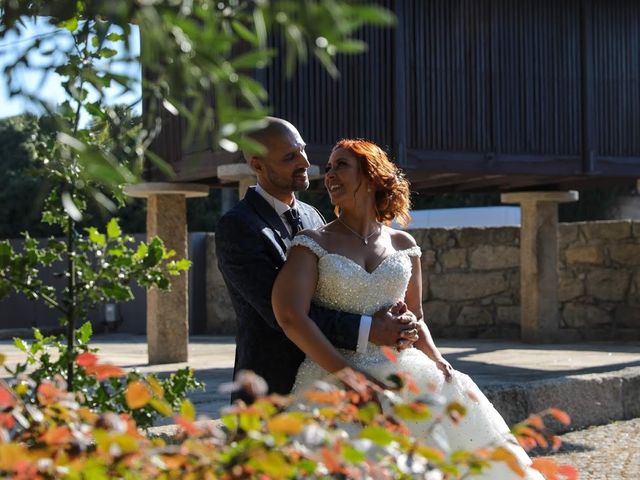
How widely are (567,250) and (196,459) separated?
11.5 metres

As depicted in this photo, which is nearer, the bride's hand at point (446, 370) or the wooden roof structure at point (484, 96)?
the bride's hand at point (446, 370)

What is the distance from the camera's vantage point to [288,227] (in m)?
3.96

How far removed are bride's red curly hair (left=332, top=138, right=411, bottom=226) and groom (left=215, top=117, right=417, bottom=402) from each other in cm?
20

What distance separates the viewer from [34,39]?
77.5 inches

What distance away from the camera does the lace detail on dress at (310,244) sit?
12.1 feet

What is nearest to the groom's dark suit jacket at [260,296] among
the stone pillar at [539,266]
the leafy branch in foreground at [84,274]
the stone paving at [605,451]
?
the leafy branch in foreground at [84,274]

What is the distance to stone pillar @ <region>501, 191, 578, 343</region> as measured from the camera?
39.7 ft

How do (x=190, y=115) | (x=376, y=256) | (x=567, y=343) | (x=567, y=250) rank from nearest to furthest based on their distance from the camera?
(x=190, y=115) < (x=376, y=256) < (x=567, y=343) < (x=567, y=250)

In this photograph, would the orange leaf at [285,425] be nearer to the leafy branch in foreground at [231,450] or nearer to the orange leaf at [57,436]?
the leafy branch in foreground at [231,450]

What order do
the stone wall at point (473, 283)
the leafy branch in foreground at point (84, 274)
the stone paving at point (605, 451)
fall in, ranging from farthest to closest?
the stone wall at point (473, 283), the stone paving at point (605, 451), the leafy branch in foreground at point (84, 274)

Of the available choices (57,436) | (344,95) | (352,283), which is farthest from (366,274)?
(344,95)

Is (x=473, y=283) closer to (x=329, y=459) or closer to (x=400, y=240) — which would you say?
(x=400, y=240)

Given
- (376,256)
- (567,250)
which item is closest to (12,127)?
(567,250)

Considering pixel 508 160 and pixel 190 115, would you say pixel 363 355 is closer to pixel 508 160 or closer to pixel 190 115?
pixel 190 115
